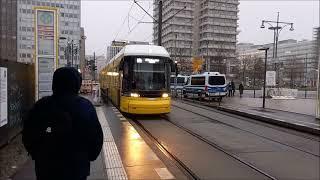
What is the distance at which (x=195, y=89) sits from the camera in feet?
127

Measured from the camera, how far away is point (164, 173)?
7.88 meters

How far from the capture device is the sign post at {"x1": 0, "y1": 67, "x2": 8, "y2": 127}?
9688mm

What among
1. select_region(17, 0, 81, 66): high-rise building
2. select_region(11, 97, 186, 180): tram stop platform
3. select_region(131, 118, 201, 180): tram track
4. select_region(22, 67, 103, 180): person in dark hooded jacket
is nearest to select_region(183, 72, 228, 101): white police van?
select_region(131, 118, 201, 180): tram track

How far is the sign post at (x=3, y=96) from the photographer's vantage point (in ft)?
31.8

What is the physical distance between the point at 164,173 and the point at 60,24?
299 feet

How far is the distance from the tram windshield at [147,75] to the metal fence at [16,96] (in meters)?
5.33

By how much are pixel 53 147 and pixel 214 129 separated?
12229 millimetres

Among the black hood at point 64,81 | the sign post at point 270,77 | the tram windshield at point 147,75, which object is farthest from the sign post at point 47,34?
the black hood at point 64,81

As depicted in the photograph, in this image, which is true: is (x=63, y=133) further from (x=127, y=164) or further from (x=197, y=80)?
(x=197, y=80)

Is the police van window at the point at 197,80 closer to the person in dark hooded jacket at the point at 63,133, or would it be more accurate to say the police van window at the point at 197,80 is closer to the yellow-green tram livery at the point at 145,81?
the yellow-green tram livery at the point at 145,81

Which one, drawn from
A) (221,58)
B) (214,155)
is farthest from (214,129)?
(221,58)

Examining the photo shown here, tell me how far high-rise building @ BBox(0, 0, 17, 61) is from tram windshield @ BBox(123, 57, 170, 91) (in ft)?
214

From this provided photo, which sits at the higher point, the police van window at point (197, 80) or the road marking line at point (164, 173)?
the police van window at point (197, 80)

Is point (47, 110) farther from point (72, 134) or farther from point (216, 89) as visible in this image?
point (216, 89)
